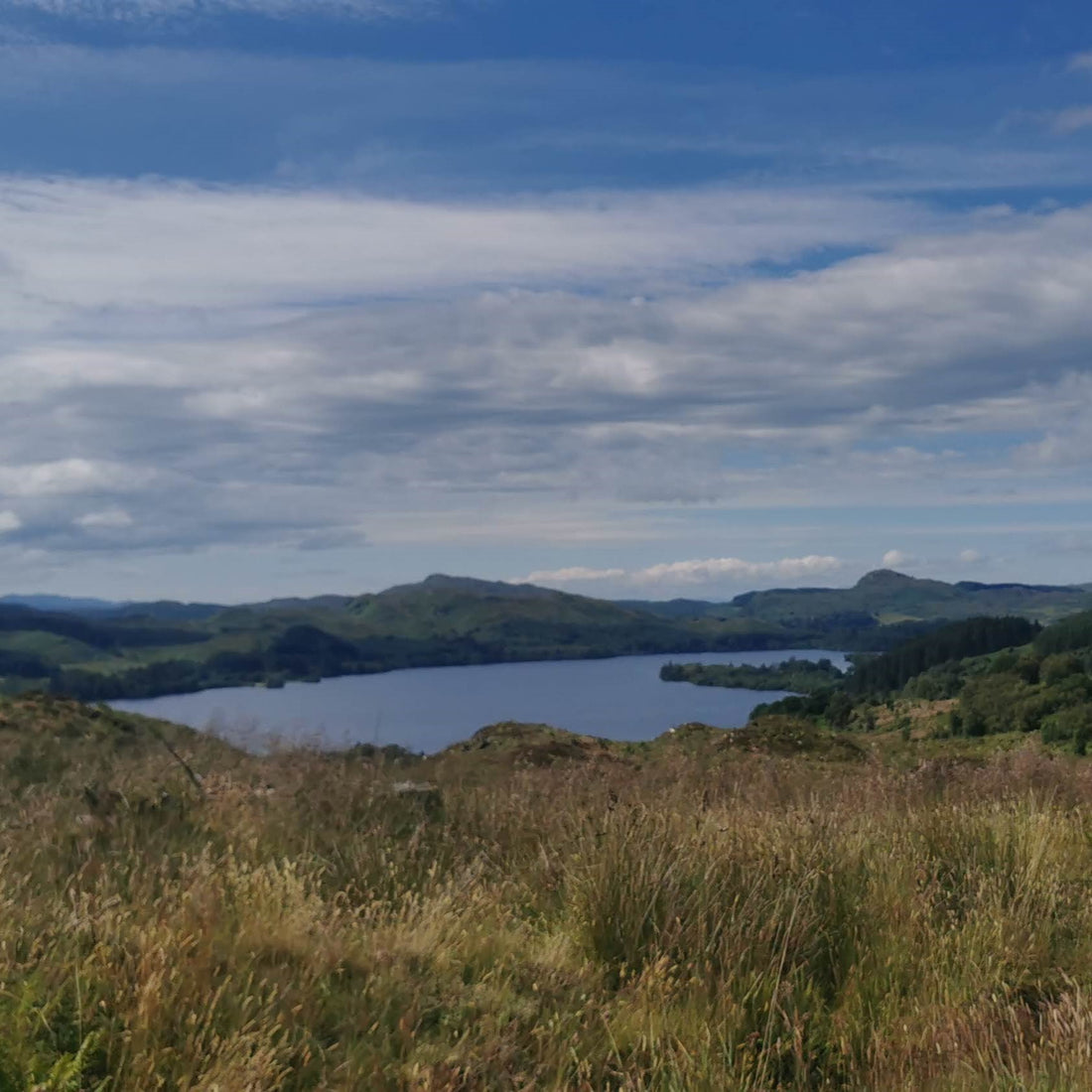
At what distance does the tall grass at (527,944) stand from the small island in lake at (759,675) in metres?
128

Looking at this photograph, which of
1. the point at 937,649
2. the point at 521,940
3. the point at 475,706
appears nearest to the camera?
the point at 521,940

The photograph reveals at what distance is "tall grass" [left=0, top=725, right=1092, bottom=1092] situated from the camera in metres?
4.16

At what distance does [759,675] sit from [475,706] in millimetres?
61393

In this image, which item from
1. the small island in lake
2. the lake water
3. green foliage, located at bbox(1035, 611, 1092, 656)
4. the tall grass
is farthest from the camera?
the small island in lake

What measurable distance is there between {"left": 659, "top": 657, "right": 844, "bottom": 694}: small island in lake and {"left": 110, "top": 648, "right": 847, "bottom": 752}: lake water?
354 cm

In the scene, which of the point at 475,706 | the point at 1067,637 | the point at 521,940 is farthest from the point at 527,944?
the point at 1067,637

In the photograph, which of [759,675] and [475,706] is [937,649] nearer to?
[475,706]

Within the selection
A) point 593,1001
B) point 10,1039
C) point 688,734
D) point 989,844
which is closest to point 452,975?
point 593,1001

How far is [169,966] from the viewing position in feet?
14.5

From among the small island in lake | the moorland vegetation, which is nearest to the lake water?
the moorland vegetation

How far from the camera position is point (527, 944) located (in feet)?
19.0

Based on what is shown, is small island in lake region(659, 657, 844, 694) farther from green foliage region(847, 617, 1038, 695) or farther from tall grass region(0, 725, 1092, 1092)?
tall grass region(0, 725, 1092, 1092)

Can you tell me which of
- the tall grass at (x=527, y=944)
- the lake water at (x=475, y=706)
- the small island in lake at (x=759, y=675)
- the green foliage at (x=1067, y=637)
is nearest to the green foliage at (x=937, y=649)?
the green foliage at (x=1067, y=637)

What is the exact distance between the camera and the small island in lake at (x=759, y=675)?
143375 millimetres
